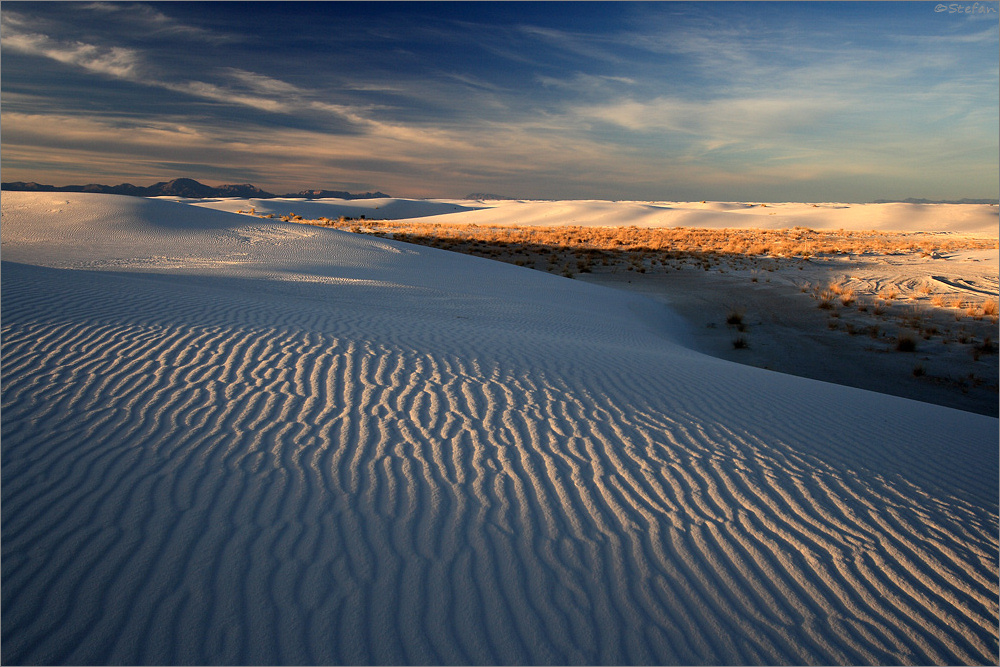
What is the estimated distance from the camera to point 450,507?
3109mm

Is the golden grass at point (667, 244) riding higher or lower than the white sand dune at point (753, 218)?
lower

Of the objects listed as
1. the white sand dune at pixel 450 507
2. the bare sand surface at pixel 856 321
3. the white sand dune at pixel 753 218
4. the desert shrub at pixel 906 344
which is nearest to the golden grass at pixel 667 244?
the bare sand surface at pixel 856 321

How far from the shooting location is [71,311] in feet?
19.0

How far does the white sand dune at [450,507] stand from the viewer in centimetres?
236

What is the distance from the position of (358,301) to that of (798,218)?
59.4 meters

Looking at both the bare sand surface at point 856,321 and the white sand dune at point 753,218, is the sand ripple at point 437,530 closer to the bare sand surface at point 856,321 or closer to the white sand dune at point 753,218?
the bare sand surface at point 856,321

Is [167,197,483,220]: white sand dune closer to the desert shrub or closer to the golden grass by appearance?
the golden grass

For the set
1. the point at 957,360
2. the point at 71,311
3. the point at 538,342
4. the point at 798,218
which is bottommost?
the point at 957,360

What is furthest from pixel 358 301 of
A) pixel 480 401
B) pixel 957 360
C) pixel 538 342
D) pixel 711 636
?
pixel 957 360

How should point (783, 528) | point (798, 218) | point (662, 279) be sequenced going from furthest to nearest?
point (798, 218)
point (662, 279)
point (783, 528)

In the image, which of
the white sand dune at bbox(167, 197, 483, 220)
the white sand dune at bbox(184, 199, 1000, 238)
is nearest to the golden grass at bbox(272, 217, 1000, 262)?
the white sand dune at bbox(184, 199, 1000, 238)

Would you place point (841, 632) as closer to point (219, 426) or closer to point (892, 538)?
point (892, 538)

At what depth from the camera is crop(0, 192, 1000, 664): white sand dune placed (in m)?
2.36

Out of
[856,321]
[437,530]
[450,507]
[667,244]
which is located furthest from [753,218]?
[437,530]
